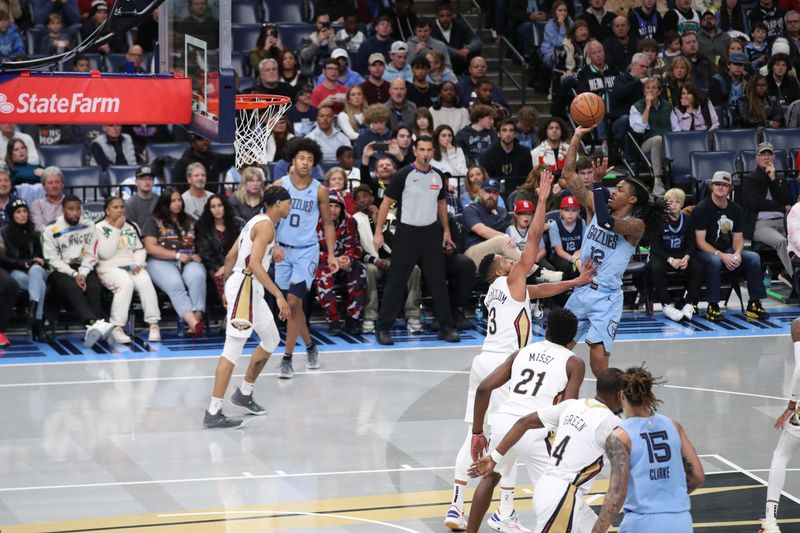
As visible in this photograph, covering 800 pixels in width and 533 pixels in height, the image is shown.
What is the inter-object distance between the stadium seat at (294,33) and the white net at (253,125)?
16.7 feet

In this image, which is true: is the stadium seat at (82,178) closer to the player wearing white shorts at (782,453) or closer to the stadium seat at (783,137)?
the stadium seat at (783,137)

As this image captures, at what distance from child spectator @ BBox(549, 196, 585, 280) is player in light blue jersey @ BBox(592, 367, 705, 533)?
8.01 metres

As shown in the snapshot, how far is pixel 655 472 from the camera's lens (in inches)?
262

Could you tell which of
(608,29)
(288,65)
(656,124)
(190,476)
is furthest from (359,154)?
(190,476)

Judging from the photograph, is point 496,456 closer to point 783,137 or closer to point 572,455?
point 572,455

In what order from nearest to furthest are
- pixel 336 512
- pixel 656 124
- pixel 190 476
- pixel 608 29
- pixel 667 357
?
pixel 336 512
pixel 190 476
pixel 667 357
pixel 656 124
pixel 608 29

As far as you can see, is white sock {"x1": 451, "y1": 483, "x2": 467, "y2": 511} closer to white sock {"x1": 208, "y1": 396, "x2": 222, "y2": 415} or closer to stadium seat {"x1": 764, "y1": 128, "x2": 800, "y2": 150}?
white sock {"x1": 208, "y1": 396, "x2": 222, "y2": 415}

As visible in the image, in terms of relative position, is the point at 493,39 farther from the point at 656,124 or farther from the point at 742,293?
the point at 742,293

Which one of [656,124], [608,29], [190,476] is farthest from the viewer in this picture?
[608,29]

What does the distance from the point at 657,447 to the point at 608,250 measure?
14.2 feet

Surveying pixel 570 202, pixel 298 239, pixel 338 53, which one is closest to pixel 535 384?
pixel 298 239

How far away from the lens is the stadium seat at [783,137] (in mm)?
17812

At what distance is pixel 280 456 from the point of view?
10.4 m

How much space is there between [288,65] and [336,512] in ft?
29.8
